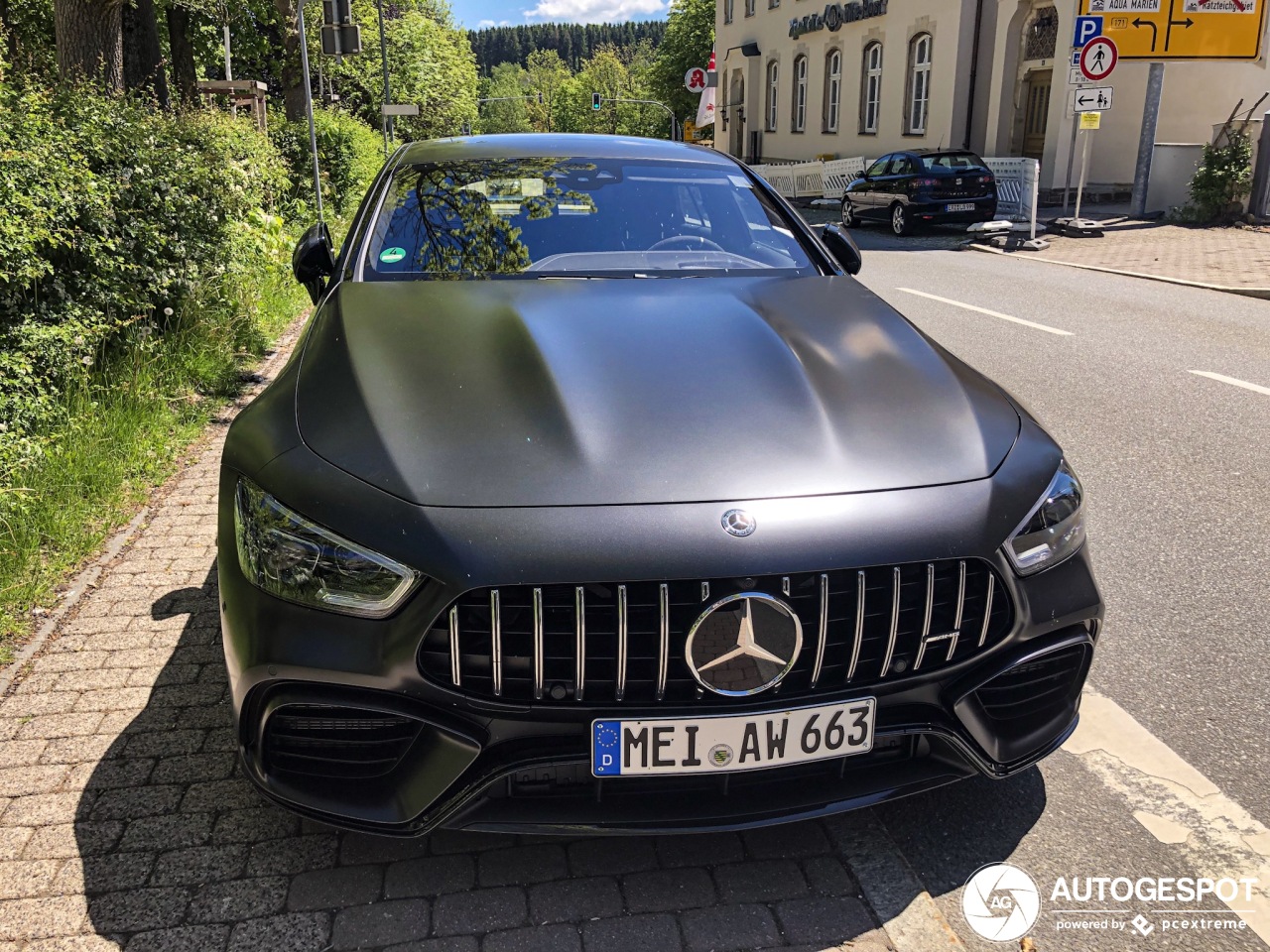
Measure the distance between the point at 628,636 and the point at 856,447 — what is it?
691mm

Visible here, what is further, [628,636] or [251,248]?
[251,248]

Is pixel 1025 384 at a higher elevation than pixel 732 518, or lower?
lower

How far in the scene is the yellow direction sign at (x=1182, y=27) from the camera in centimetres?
1995

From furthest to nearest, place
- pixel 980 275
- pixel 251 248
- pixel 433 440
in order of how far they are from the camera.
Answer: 1. pixel 980 275
2. pixel 251 248
3. pixel 433 440

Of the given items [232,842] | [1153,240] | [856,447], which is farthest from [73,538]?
[1153,240]

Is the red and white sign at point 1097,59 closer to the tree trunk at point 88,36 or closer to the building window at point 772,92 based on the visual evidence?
the tree trunk at point 88,36

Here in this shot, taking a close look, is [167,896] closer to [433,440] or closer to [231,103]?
[433,440]

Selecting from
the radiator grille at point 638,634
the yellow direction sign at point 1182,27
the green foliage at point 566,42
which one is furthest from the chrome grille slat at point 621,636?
the green foliage at point 566,42

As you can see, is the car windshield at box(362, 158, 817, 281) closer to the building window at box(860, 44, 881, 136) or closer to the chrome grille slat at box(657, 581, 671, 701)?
the chrome grille slat at box(657, 581, 671, 701)

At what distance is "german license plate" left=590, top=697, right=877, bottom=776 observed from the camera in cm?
217

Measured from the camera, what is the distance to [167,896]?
242 cm

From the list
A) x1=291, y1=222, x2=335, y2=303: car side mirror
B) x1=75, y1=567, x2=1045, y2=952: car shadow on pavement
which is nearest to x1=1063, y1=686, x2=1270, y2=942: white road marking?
x1=75, y1=567, x2=1045, y2=952: car shadow on pavement

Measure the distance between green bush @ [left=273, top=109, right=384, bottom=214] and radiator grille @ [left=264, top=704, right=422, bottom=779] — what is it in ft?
38.9

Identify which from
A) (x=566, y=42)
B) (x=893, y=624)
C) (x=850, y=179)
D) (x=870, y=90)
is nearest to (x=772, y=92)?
(x=870, y=90)
